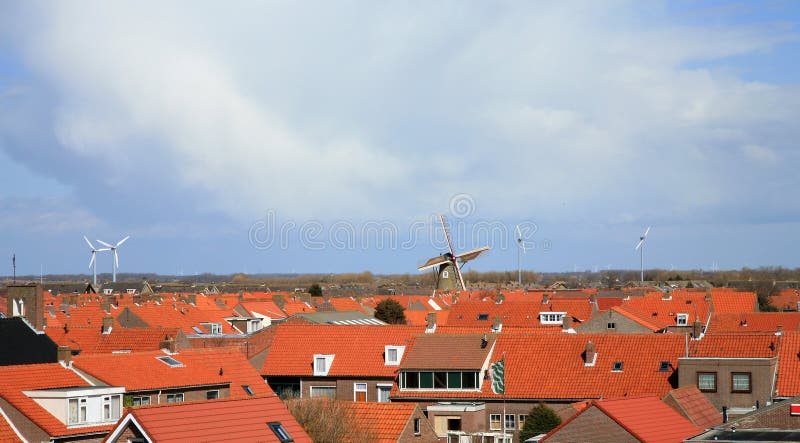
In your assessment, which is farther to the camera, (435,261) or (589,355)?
(435,261)

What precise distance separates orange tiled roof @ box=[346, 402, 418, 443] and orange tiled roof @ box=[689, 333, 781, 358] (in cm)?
1622

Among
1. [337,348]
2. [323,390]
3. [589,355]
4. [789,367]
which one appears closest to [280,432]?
[589,355]

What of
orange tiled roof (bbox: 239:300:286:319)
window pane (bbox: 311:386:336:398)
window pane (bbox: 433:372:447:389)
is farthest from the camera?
orange tiled roof (bbox: 239:300:286:319)

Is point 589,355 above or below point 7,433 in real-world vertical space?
above

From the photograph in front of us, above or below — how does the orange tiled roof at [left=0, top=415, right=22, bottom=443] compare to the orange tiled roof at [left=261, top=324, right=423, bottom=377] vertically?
below

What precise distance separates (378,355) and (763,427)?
94.6 feet

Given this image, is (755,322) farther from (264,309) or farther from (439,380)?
(264,309)

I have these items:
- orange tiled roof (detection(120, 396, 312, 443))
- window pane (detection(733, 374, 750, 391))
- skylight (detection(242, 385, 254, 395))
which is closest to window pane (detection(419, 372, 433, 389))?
skylight (detection(242, 385, 254, 395))

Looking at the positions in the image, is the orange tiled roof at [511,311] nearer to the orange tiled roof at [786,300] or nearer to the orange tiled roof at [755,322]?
the orange tiled roof at [755,322]

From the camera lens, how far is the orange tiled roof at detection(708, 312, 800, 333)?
79.8m

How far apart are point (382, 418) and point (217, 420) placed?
35.3 ft

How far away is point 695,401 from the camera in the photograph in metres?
47.7

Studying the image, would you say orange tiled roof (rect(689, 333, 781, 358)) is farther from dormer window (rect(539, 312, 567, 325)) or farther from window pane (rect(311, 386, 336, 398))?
dormer window (rect(539, 312, 567, 325))

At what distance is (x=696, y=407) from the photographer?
46.9 m
